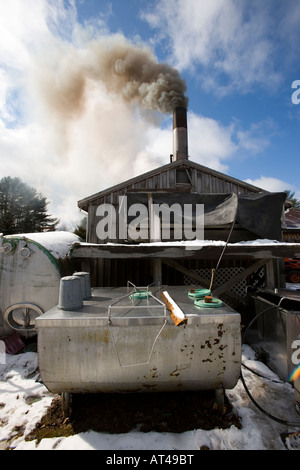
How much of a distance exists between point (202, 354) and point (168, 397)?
4.11ft

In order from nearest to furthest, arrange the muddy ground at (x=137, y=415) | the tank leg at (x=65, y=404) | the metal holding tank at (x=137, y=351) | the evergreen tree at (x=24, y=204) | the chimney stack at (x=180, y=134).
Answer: the metal holding tank at (x=137, y=351) < the muddy ground at (x=137, y=415) < the tank leg at (x=65, y=404) < the chimney stack at (x=180, y=134) < the evergreen tree at (x=24, y=204)

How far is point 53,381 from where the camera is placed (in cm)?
277

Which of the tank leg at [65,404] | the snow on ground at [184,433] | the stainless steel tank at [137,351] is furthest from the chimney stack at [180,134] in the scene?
the tank leg at [65,404]

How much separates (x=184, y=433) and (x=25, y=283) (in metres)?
4.36

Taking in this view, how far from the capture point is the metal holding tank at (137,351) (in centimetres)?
275

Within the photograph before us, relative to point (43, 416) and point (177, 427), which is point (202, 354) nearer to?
point (177, 427)

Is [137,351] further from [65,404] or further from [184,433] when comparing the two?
[65,404]

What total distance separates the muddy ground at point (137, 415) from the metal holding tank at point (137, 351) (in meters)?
0.49

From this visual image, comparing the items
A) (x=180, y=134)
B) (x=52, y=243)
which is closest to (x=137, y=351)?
(x=52, y=243)

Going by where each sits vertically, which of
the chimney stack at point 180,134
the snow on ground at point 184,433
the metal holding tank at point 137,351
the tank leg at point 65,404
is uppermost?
the chimney stack at point 180,134

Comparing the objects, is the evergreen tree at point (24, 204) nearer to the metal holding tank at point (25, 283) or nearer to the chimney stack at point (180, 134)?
the chimney stack at point (180, 134)

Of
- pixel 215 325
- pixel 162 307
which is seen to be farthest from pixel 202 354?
pixel 162 307

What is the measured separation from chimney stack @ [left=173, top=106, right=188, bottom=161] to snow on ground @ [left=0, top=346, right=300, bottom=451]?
11.7 metres

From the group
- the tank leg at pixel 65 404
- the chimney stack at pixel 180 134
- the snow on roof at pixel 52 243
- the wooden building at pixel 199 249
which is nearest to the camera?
the tank leg at pixel 65 404
